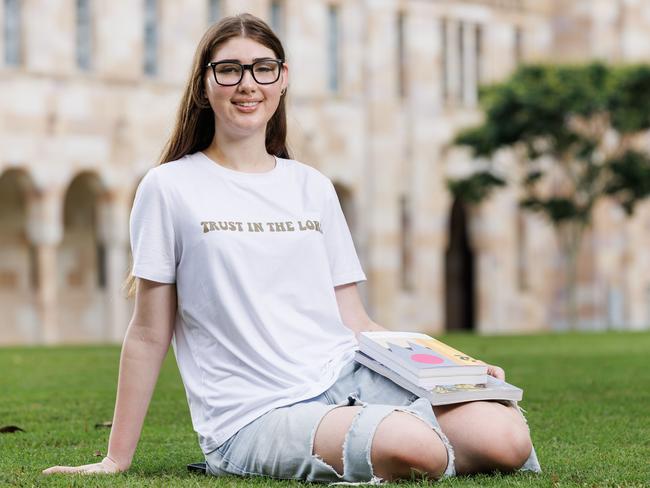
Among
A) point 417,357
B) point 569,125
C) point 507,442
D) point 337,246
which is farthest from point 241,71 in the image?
point 569,125

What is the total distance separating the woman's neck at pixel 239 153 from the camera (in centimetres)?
582

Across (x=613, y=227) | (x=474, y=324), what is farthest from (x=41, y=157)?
(x=613, y=227)

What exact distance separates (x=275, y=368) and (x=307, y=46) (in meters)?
33.8

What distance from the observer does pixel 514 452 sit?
18.0 ft

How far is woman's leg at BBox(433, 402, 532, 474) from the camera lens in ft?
17.7

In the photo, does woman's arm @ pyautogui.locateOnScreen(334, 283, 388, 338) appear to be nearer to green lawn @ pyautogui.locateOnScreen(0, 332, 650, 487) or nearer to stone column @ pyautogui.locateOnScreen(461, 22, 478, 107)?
green lawn @ pyautogui.locateOnScreen(0, 332, 650, 487)

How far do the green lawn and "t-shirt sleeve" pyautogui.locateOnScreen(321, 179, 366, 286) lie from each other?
39.0 inches

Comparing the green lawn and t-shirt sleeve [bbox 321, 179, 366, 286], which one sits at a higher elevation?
t-shirt sleeve [bbox 321, 179, 366, 286]

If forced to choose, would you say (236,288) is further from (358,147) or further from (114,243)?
(358,147)

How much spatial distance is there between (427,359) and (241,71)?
1358 mm

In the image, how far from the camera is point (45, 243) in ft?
111

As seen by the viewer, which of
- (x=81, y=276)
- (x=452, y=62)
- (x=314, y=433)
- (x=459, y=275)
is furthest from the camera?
(x=459, y=275)

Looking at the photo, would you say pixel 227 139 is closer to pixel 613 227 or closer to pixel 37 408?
pixel 37 408

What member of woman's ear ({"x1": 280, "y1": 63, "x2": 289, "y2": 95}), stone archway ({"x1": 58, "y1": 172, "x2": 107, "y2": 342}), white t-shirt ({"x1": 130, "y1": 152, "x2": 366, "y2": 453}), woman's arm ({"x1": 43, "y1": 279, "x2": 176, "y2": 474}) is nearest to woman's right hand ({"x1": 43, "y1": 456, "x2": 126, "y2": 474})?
woman's arm ({"x1": 43, "y1": 279, "x2": 176, "y2": 474})
